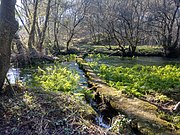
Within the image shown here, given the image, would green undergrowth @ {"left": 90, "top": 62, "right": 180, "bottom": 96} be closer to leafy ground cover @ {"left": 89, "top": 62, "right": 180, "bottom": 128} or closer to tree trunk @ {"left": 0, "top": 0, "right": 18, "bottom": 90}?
leafy ground cover @ {"left": 89, "top": 62, "right": 180, "bottom": 128}

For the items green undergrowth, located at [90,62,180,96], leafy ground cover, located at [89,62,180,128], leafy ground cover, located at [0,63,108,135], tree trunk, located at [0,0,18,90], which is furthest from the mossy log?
tree trunk, located at [0,0,18,90]

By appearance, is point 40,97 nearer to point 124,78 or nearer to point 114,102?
point 114,102

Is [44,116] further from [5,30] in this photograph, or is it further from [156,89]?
[156,89]

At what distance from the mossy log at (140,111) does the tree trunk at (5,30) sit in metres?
3.03

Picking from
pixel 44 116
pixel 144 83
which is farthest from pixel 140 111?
pixel 144 83

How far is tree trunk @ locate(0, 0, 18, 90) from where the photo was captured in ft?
17.8

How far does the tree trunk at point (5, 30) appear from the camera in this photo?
5.43 metres

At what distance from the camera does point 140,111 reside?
21.4 feet

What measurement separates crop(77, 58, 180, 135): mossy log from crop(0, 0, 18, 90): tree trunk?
3.03 m

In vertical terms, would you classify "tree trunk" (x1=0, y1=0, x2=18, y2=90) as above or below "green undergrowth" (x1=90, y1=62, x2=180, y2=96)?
above

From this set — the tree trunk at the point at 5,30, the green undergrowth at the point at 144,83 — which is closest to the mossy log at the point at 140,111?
the green undergrowth at the point at 144,83

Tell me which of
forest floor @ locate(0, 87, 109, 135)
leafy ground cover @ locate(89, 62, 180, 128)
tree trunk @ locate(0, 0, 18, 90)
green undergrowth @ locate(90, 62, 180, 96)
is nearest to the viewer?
forest floor @ locate(0, 87, 109, 135)

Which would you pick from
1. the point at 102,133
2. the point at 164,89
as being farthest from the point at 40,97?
the point at 164,89

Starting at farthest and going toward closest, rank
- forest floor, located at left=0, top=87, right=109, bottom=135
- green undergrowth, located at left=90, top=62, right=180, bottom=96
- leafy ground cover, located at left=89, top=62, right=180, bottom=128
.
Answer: green undergrowth, located at left=90, top=62, right=180, bottom=96 < leafy ground cover, located at left=89, top=62, right=180, bottom=128 < forest floor, located at left=0, top=87, right=109, bottom=135
